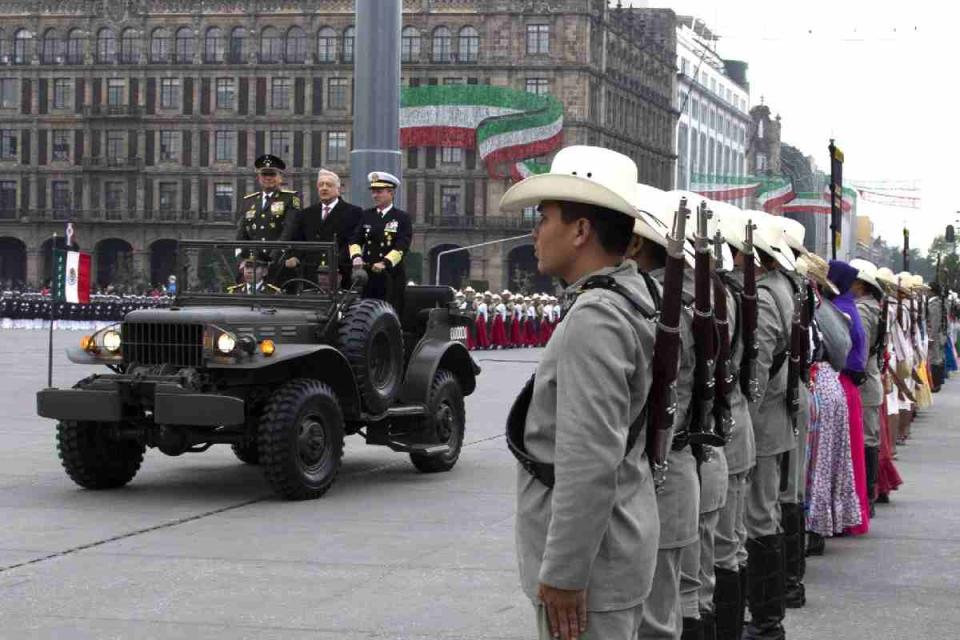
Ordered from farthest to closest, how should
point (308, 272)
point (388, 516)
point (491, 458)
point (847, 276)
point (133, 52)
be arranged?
point (133, 52), point (491, 458), point (308, 272), point (388, 516), point (847, 276)

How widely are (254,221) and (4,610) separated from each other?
6.13m

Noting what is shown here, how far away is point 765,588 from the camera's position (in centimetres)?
772

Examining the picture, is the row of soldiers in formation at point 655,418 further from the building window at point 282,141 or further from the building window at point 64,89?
the building window at point 64,89

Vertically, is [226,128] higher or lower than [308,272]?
higher

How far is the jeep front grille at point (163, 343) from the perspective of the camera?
484 inches

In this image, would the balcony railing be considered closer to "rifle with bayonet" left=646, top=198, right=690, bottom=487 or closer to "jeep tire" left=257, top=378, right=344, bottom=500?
"jeep tire" left=257, top=378, right=344, bottom=500

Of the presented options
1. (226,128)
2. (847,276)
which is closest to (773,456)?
(847,276)

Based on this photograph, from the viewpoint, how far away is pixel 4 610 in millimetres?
8203

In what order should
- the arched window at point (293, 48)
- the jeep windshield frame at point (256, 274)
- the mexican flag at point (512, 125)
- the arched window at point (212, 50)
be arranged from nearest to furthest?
1. the jeep windshield frame at point (256, 274)
2. the mexican flag at point (512, 125)
3. the arched window at point (293, 48)
4. the arched window at point (212, 50)

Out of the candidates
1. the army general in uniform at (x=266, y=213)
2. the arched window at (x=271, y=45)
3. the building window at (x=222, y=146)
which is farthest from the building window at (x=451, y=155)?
the army general in uniform at (x=266, y=213)

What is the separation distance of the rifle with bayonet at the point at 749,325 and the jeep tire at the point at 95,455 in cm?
663

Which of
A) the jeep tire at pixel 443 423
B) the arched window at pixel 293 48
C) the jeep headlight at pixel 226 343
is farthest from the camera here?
the arched window at pixel 293 48

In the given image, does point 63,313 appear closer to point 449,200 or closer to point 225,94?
point 449,200

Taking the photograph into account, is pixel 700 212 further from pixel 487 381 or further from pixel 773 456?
pixel 487 381
